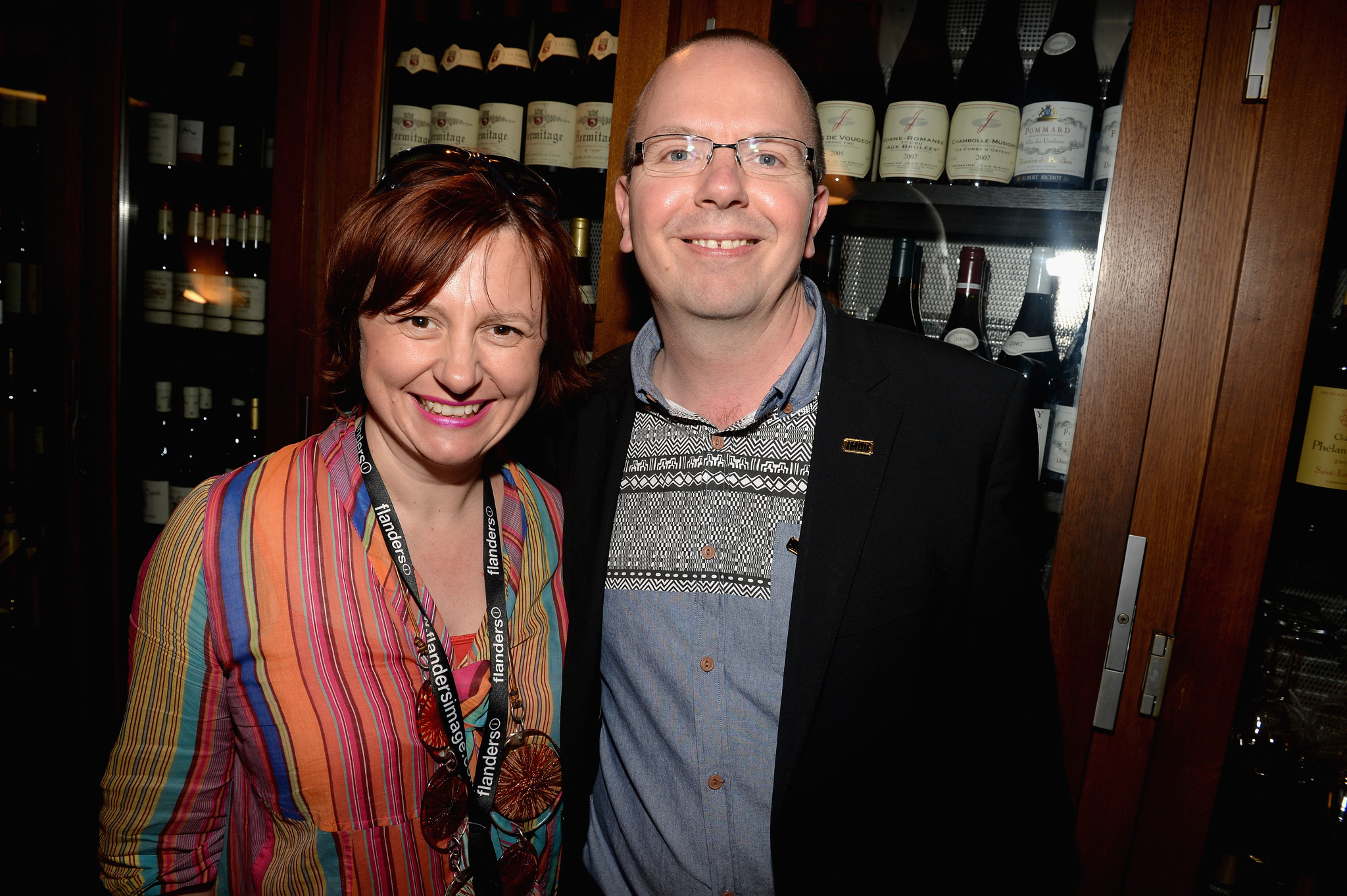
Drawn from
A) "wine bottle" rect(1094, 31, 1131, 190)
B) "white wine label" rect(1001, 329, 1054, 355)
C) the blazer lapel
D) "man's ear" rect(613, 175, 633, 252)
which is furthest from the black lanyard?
"wine bottle" rect(1094, 31, 1131, 190)

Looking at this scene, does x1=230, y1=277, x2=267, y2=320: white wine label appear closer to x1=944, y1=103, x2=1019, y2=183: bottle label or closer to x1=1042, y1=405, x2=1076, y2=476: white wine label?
x1=944, y1=103, x2=1019, y2=183: bottle label

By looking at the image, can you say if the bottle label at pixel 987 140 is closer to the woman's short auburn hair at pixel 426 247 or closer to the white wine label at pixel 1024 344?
the white wine label at pixel 1024 344

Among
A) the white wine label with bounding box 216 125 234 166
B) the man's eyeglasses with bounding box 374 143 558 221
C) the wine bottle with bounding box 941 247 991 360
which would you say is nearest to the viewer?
the man's eyeglasses with bounding box 374 143 558 221

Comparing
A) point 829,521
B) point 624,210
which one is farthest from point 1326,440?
point 624,210

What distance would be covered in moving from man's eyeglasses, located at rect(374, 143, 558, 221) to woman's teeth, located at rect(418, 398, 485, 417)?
1.03ft

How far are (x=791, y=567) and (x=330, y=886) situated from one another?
0.75 m


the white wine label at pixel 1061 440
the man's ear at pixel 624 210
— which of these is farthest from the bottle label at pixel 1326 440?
the man's ear at pixel 624 210

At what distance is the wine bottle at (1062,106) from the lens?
126 centimetres

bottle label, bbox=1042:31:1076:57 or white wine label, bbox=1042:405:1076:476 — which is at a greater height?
bottle label, bbox=1042:31:1076:57

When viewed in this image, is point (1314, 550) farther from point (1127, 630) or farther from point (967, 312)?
point (967, 312)

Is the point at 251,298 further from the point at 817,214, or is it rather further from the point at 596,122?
the point at 817,214

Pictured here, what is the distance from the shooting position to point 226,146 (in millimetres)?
1982

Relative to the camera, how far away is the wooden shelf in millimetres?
1263

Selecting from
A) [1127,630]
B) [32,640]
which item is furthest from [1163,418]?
[32,640]
